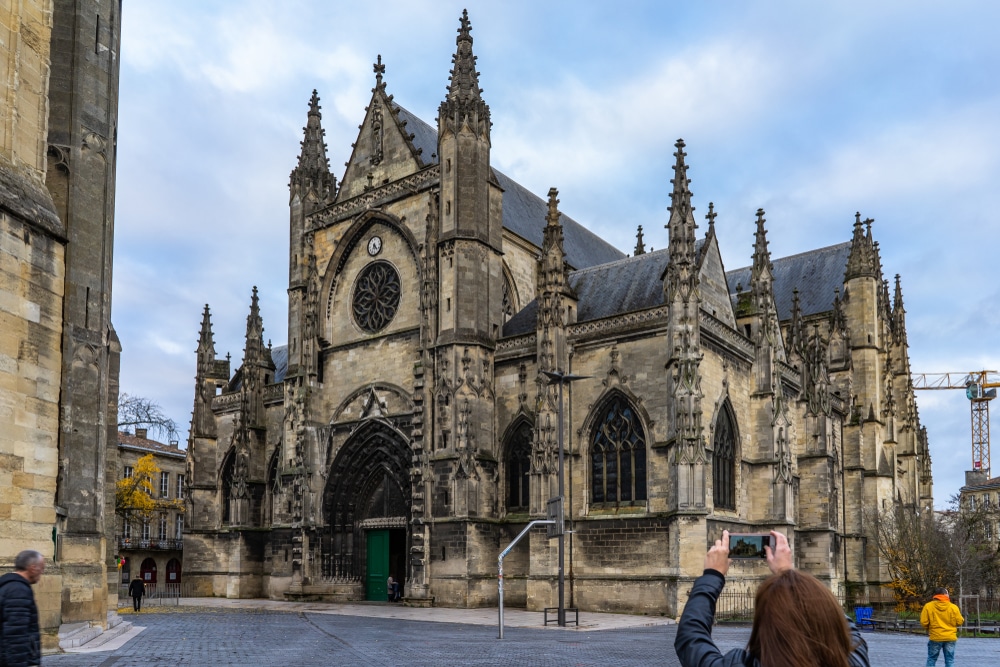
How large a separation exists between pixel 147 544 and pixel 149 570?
7.19 feet

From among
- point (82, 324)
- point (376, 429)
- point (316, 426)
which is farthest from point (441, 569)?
point (82, 324)

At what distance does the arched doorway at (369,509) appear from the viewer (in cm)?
3559

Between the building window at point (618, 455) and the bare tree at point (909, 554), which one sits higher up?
the building window at point (618, 455)

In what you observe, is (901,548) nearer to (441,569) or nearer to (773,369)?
(773,369)

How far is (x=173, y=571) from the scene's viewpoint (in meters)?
64.6

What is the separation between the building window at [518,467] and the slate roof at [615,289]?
3.61 m

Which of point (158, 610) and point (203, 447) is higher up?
point (203, 447)

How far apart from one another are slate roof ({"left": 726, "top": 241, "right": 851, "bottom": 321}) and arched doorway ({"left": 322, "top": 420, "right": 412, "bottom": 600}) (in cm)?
1780

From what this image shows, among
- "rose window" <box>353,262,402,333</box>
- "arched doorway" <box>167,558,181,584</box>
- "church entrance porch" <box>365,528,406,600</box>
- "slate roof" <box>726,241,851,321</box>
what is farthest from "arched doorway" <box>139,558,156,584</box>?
"slate roof" <box>726,241,851,321</box>

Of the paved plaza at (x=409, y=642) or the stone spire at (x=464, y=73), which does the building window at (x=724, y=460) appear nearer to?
the paved plaza at (x=409, y=642)

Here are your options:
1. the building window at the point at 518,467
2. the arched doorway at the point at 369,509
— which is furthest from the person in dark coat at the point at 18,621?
the arched doorway at the point at 369,509

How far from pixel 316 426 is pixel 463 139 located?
12449mm

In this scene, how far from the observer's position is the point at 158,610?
1277 inches

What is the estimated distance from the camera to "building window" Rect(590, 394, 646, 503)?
3041cm
